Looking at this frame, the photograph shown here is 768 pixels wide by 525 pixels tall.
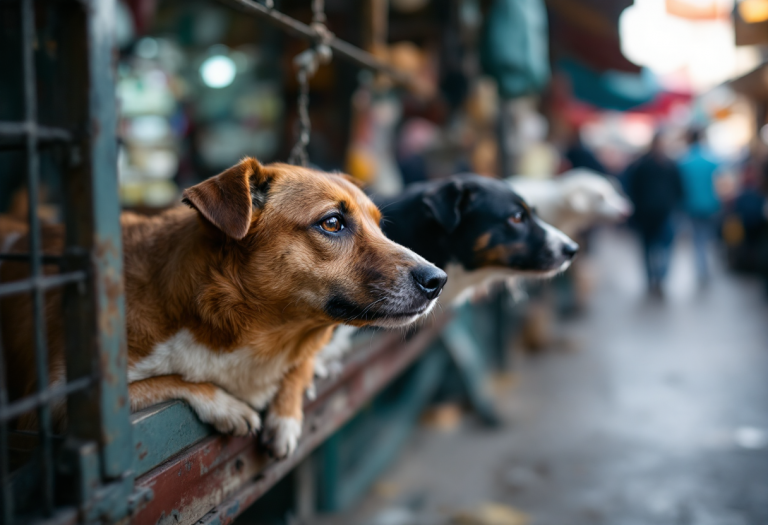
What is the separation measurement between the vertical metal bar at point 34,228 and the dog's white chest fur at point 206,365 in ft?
1.48

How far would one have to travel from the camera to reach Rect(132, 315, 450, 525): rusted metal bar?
1455mm

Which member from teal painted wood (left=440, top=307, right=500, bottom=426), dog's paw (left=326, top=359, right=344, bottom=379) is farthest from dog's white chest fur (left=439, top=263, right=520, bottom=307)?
teal painted wood (left=440, top=307, right=500, bottom=426)

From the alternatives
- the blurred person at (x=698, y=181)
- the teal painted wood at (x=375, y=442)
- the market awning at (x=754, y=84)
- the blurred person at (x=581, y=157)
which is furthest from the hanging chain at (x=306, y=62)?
the market awning at (x=754, y=84)

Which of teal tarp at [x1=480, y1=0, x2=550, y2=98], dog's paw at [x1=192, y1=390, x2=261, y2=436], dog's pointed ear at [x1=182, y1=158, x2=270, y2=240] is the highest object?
teal tarp at [x1=480, y1=0, x2=550, y2=98]

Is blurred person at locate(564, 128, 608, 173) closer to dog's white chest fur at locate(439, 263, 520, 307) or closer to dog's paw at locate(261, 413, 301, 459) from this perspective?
dog's white chest fur at locate(439, 263, 520, 307)

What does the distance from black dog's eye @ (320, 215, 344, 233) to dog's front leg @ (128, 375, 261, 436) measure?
23.7 inches

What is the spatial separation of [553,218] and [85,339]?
3018 mm

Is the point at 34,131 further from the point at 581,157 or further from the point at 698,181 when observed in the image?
the point at 698,181

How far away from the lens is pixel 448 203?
7.93ft

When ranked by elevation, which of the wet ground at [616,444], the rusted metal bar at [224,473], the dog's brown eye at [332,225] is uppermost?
the dog's brown eye at [332,225]

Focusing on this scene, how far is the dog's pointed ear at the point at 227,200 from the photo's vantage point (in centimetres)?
150

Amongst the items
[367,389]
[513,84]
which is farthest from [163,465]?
[513,84]

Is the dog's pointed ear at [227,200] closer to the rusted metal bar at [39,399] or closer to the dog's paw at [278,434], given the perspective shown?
the rusted metal bar at [39,399]

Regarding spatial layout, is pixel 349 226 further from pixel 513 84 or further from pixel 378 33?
pixel 513 84
